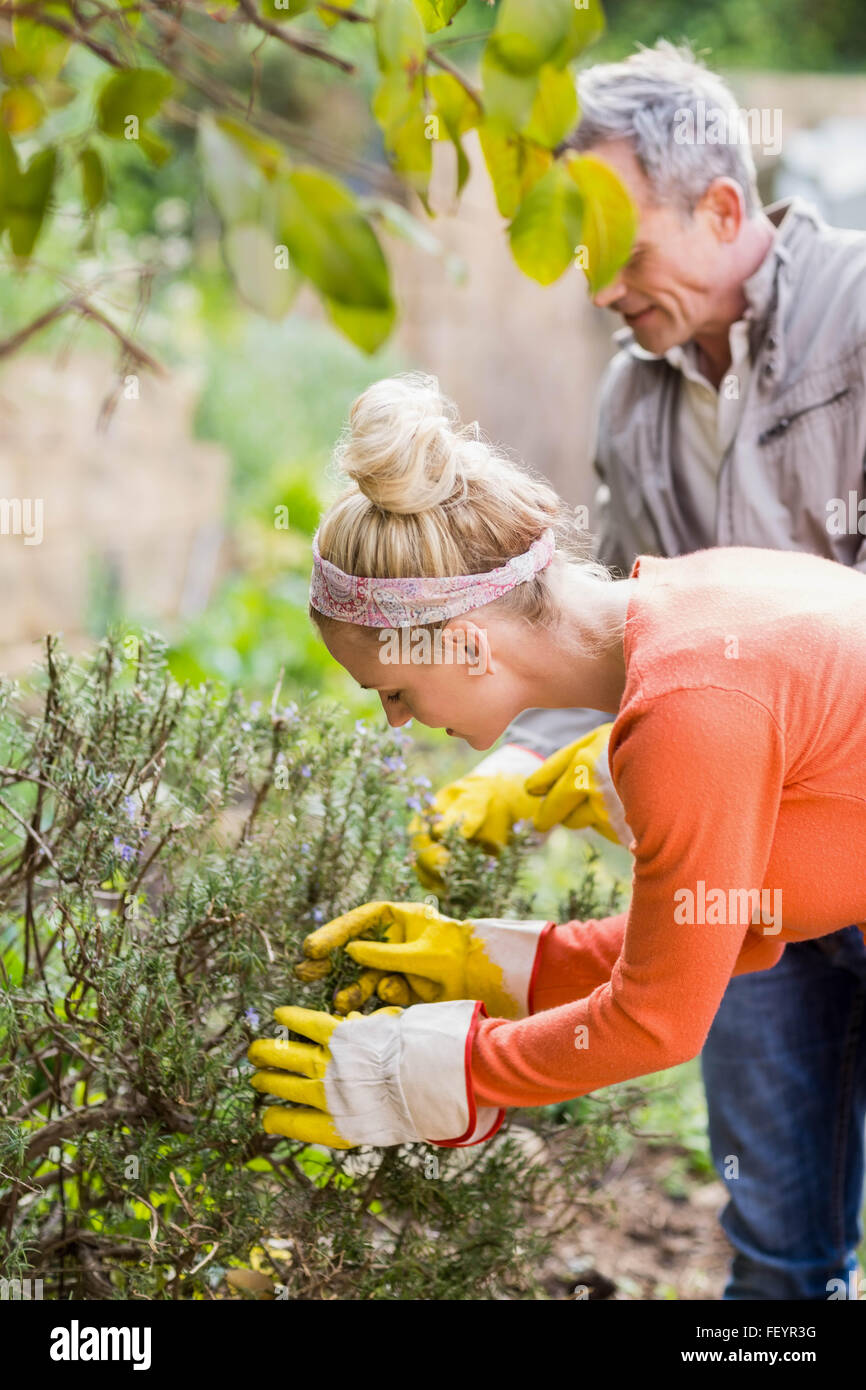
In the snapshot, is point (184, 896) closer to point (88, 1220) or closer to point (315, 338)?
point (88, 1220)

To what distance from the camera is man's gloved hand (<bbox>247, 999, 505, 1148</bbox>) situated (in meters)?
1.38

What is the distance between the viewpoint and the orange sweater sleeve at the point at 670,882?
119cm

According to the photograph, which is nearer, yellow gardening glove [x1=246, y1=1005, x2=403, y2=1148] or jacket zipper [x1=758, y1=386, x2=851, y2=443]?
yellow gardening glove [x1=246, y1=1005, x2=403, y2=1148]

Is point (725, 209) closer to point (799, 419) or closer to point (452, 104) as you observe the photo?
point (799, 419)

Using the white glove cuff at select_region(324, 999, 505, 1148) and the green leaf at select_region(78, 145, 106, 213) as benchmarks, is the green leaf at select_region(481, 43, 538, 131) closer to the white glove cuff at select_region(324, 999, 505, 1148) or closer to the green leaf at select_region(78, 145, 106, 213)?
the green leaf at select_region(78, 145, 106, 213)

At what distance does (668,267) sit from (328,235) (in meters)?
1.40

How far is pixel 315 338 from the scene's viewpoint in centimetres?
779

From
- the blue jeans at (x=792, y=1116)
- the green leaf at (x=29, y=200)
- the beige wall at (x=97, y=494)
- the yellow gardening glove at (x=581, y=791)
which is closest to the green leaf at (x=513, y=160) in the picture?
the green leaf at (x=29, y=200)

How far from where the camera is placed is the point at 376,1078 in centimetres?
139

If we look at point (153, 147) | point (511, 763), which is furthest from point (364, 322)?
point (511, 763)

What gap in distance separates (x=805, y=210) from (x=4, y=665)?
148 inches

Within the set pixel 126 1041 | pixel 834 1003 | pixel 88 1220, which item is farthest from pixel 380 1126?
pixel 834 1003

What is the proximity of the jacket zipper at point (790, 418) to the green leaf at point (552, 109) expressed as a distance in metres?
1.17

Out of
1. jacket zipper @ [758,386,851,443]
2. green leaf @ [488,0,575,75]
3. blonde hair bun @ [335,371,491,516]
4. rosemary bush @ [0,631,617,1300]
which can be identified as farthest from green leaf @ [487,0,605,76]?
jacket zipper @ [758,386,851,443]
